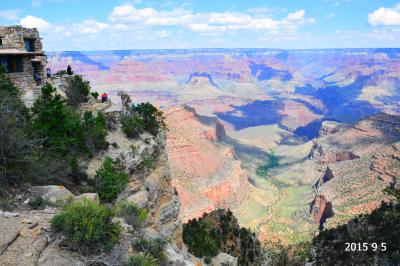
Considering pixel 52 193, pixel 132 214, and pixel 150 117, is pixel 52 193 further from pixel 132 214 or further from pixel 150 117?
pixel 150 117

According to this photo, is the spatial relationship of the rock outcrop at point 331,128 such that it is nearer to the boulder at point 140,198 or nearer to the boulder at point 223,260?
the boulder at point 223,260

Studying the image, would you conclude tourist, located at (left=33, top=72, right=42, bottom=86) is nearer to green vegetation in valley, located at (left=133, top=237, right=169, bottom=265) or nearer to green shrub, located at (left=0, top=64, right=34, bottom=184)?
green shrub, located at (left=0, top=64, right=34, bottom=184)

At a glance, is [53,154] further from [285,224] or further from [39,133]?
[285,224]

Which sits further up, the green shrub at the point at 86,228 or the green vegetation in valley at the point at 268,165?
the green shrub at the point at 86,228

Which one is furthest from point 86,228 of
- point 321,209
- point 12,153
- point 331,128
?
point 331,128

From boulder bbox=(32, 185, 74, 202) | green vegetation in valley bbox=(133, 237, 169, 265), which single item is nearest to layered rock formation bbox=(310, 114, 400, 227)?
green vegetation in valley bbox=(133, 237, 169, 265)

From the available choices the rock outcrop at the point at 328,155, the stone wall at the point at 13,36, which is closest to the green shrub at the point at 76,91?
the stone wall at the point at 13,36
